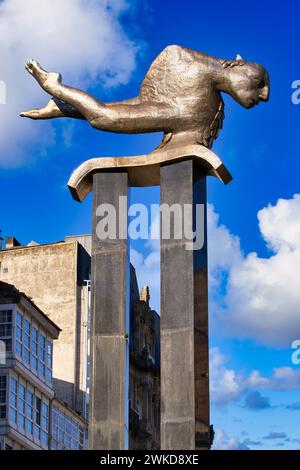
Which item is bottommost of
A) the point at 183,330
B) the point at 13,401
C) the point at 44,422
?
the point at 183,330

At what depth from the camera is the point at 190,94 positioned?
87.4 feet

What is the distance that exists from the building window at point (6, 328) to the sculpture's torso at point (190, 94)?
33.3 meters

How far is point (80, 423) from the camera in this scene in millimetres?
68812

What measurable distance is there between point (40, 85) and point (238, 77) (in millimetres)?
4642

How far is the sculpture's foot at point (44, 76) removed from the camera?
2792 centimetres

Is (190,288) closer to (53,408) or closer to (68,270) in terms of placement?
(53,408)

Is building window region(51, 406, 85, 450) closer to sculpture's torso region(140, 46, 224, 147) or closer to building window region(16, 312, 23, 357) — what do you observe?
building window region(16, 312, 23, 357)

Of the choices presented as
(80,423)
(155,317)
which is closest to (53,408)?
(80,423)

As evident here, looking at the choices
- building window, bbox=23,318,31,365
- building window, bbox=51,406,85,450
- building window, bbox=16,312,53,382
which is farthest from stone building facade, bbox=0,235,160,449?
building window, bbox=23,318,31,365

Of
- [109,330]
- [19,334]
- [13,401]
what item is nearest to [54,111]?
[109,330]

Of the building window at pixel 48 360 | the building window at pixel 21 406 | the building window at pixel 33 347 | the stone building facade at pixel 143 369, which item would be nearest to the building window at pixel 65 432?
the building window at pixel 48 360

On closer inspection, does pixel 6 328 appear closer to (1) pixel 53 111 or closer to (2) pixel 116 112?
(1) pixel 53 111

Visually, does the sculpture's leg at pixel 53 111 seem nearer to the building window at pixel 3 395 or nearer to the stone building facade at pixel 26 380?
the stone building facade at pixel 26 380

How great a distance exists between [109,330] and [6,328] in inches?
1354
